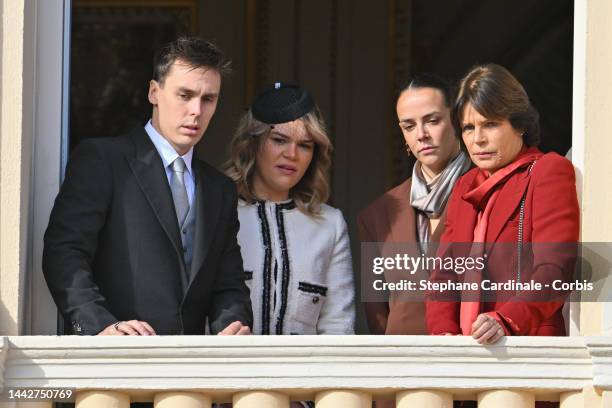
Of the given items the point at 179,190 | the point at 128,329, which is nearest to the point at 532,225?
the point at 179,190

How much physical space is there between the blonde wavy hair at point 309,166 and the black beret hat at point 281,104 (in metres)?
0.02

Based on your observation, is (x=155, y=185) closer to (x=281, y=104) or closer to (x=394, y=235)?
(x=281, y=104)

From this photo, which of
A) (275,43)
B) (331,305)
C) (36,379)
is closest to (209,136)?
(275,43)

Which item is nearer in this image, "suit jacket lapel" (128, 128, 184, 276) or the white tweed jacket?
"suit jacket lapel" (128, 128, 184, 276)

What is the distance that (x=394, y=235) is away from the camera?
6.35 m

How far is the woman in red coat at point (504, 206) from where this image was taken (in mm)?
5641

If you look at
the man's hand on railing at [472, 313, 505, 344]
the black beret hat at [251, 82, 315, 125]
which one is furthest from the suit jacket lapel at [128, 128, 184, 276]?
the man's hand on railing at [472, 313, 505, 344]

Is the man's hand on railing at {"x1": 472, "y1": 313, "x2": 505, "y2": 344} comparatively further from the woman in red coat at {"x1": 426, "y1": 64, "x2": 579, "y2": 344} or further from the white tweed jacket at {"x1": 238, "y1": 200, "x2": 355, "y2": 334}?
the white tweed jacket at {"x1": 238, "y1": 200, "x2": 355, "y2": 334}

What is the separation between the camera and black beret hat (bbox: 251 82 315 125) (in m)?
6.42

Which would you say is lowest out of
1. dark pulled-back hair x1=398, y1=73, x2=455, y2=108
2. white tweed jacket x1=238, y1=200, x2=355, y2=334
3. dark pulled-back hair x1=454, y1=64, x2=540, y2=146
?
white tweed jacket x1=238, y1=200, x2=355, y2=334

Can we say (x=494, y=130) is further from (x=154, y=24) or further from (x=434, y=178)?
(x=154, y=24)

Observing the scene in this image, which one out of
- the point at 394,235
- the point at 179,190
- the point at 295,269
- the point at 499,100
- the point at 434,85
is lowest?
the point at 295,269

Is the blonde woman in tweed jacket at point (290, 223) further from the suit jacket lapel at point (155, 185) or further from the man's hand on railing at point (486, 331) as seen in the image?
the man's hand on railing at point (486, 331)

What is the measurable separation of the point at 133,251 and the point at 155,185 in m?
0.22
